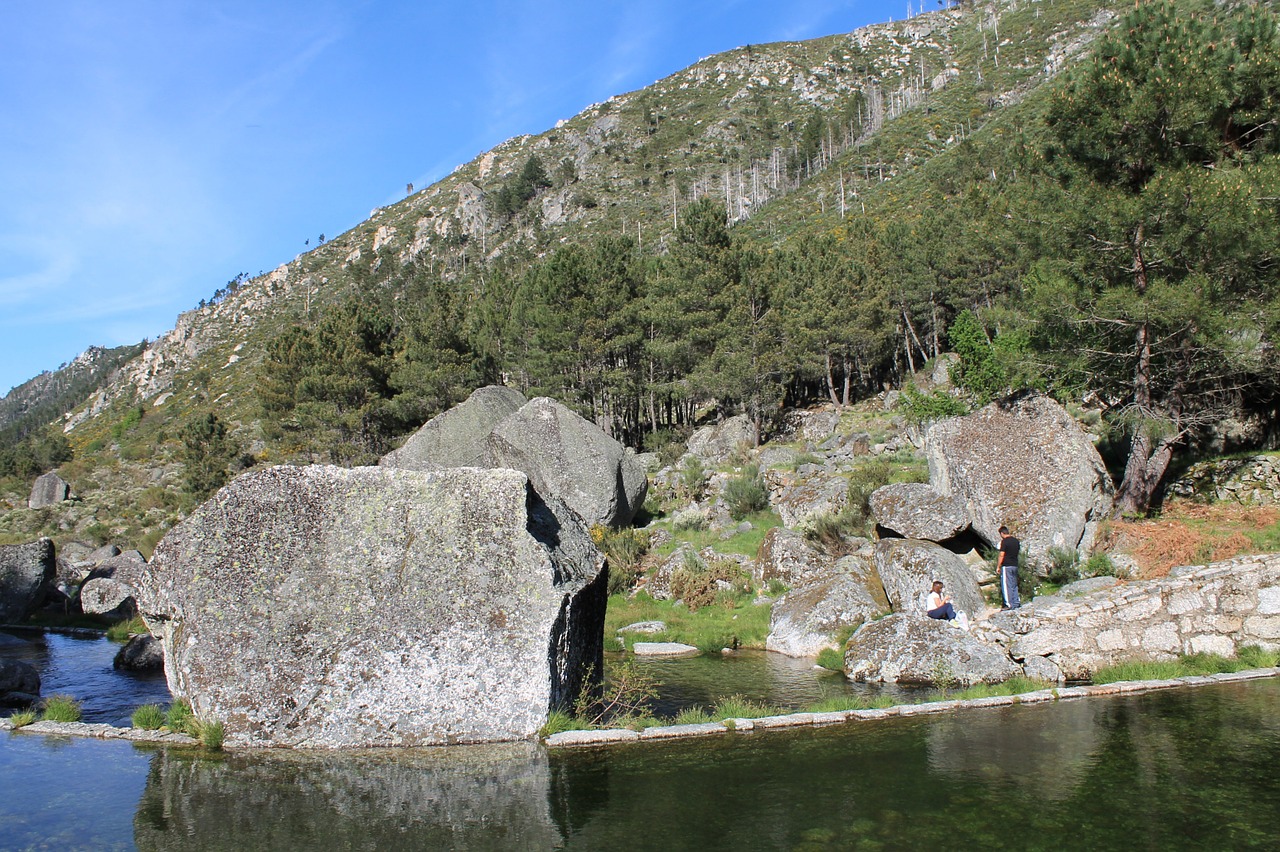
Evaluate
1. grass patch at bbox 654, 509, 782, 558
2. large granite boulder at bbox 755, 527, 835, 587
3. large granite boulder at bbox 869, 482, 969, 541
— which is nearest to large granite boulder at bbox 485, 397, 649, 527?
grass patch at bbox 654, 509, 782, 558

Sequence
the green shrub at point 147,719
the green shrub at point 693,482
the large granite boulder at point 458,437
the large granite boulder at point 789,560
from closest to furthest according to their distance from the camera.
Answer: the green shrub at point 147,719
the large granite boulder at point 789,560
the large granite boulder at point 458,437
the green shrub at point 693,482

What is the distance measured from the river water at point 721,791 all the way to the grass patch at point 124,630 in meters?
14.9

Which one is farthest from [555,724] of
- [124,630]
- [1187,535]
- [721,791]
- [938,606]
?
[124,630]

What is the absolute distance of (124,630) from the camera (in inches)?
874

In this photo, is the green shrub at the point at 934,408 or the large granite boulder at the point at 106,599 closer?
the green shrub at the point at 934,408

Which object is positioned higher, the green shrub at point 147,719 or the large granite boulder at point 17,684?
the green shrub at point 147,719

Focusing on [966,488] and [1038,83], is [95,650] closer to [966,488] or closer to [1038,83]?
[966,488]

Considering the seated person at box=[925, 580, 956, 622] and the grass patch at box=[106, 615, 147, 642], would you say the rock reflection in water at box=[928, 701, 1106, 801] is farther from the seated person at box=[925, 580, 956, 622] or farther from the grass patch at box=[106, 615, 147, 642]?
the grass patch at box=[106, 615, 147, 642]

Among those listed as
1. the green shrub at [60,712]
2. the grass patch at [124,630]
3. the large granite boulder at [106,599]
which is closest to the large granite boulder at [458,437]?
the grass patch at [124,630]

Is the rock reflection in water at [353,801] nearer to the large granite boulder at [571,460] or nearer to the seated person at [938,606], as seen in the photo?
the seated person at [938,606]

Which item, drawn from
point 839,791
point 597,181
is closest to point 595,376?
point 839,791

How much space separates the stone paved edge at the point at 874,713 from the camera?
27.8ft

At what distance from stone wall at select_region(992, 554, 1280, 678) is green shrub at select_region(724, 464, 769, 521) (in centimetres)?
1624

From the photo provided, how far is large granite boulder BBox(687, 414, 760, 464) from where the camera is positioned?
132 ft
